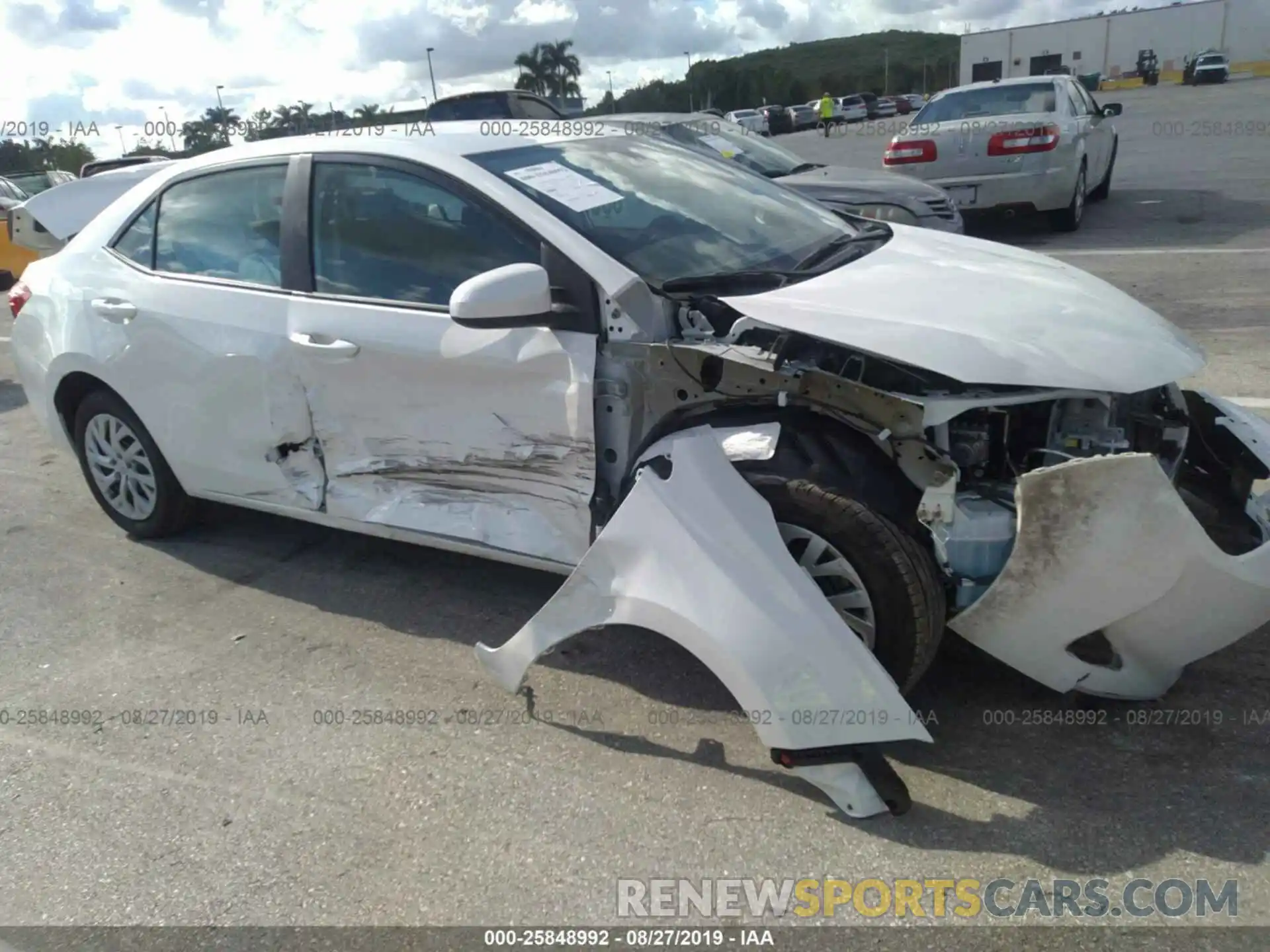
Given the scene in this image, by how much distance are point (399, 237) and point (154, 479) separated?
176cm

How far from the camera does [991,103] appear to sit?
11219 mm

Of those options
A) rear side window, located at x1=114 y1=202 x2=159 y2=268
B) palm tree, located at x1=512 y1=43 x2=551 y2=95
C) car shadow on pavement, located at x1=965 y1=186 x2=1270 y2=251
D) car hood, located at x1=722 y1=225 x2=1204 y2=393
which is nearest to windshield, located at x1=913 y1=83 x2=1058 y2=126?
car shadow on pavement, located at x1=965 y1=186 x2=1270 y2=251

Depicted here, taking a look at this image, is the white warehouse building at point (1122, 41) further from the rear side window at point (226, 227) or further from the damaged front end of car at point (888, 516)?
the damaged front end of car at point (888, 516)

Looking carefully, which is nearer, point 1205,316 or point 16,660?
point 16,660

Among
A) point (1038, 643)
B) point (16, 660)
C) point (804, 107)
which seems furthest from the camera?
point (804, 107)

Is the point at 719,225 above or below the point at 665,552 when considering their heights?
above

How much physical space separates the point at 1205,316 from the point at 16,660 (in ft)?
23.3

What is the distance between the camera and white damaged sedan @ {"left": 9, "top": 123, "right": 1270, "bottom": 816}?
8.96 feet

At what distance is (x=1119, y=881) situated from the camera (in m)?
2.45

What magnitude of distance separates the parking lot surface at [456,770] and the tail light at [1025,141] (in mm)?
8050

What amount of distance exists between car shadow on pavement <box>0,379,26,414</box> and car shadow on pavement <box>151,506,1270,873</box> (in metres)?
4.70

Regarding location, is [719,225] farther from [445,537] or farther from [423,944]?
[423,944]

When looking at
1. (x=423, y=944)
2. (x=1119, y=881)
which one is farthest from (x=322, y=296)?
(x=1119, y=881)

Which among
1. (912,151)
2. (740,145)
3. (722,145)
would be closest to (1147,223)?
(912,151)
